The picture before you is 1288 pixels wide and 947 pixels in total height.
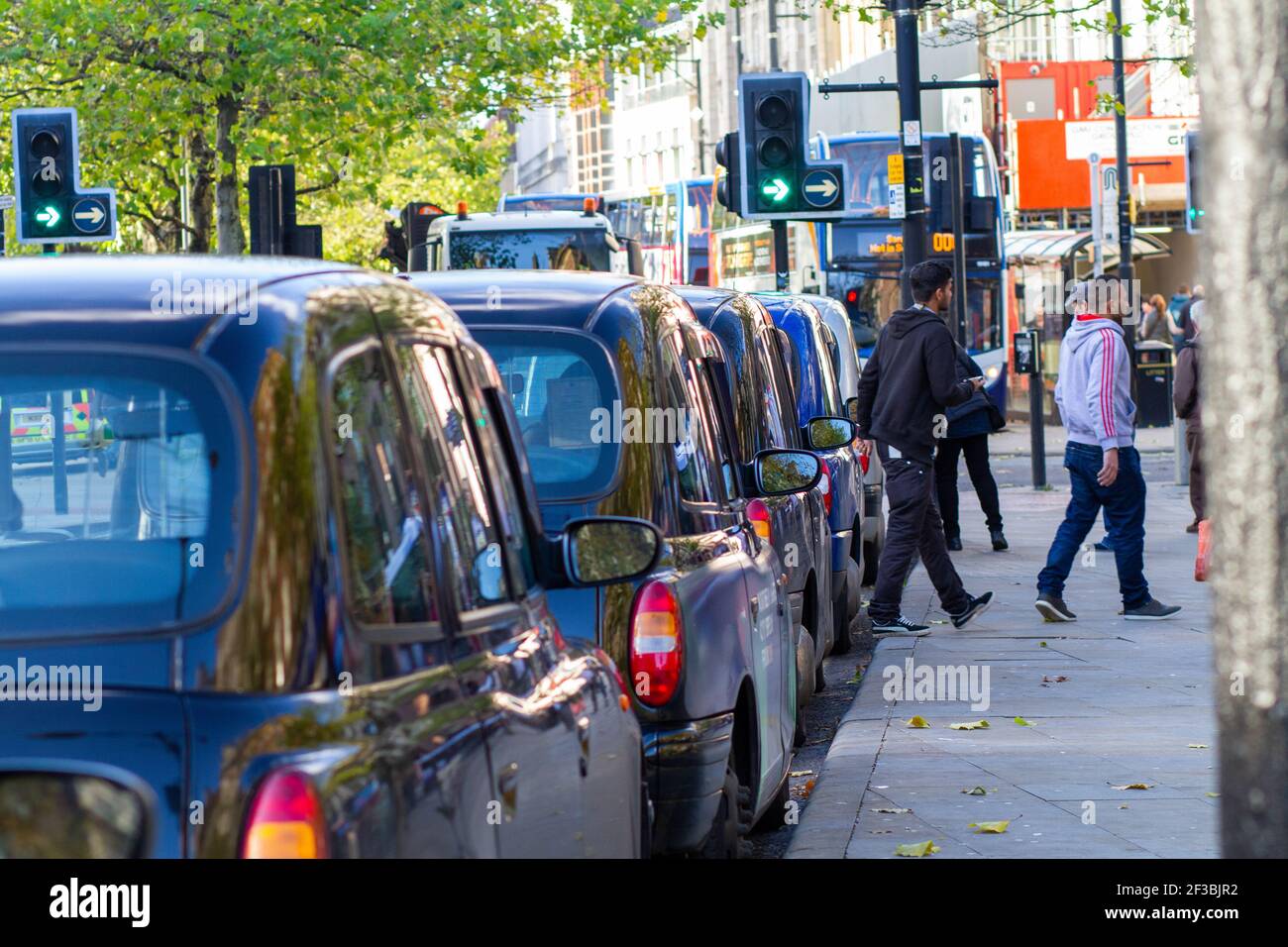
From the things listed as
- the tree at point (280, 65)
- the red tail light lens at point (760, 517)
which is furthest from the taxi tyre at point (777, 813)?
the tree at point (280, 65)

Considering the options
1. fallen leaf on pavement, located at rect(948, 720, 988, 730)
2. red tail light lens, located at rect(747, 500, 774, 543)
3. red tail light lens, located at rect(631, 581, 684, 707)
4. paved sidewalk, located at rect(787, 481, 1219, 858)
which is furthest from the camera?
fallen leaf on pavement, located at rect(948, 720, 988, 730)

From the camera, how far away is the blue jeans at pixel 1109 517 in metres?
12.4

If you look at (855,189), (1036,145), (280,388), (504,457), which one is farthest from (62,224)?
(1036,145)

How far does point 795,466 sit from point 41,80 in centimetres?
2351

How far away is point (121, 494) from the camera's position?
301 centimetres

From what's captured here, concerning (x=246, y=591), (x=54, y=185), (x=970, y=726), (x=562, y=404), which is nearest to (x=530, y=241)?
(x=54, y=185)

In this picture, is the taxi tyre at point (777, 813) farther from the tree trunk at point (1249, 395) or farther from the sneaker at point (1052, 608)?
the sneaker at point (1052, 608)

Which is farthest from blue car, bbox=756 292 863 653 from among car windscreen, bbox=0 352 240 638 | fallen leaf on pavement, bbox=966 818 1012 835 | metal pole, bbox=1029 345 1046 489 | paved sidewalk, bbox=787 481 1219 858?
metal pole, bbox=1029 345 1046 489

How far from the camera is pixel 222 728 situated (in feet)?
8.59

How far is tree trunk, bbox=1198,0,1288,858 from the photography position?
2305 mm

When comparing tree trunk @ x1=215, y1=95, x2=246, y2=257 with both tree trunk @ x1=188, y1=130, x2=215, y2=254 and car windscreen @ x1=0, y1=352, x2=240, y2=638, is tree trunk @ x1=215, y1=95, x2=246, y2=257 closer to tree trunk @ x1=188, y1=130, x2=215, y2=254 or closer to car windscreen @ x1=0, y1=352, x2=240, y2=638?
tree trunk @ x1=188, y1=130, x2=215, y2=254

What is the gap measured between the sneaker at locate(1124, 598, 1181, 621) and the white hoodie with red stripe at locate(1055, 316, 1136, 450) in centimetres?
95

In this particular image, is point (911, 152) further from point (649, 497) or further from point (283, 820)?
point (283, 820)
